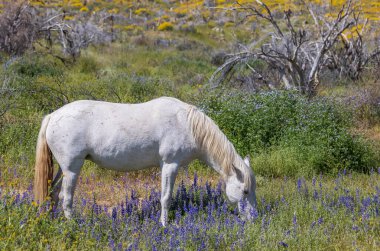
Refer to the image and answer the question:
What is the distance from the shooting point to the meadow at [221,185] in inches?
170

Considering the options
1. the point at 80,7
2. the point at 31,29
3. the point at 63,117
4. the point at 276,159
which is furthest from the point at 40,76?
the point at 80,7

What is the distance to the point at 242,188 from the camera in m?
4.99

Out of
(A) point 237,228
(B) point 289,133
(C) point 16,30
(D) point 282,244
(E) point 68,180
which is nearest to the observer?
(D) point 282,244

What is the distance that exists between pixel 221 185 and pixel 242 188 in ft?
2.58

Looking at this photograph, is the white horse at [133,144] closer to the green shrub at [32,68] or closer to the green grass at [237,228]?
the green grass at [237,228]

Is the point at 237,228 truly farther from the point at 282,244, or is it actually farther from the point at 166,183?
the point at 166,183

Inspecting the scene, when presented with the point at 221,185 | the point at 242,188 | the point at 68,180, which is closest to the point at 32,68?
the point at 221,185

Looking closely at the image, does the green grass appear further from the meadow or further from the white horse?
the white horse

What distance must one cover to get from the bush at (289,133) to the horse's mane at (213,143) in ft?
7.77

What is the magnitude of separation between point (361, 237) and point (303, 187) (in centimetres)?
151

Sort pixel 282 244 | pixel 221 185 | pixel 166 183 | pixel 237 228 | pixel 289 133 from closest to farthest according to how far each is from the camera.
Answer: pixel 282 244 < pixel 237 228 < pixel 166 183 < pixel 221 185 < pixel 289 133

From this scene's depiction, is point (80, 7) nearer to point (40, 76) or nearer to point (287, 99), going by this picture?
point (40, 76)

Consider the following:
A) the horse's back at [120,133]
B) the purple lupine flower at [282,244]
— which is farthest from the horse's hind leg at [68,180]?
the purple lupine flower at [282,244]

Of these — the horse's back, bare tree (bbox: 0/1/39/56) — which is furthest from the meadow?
bare tree (bbox: 0/1/39/56)
